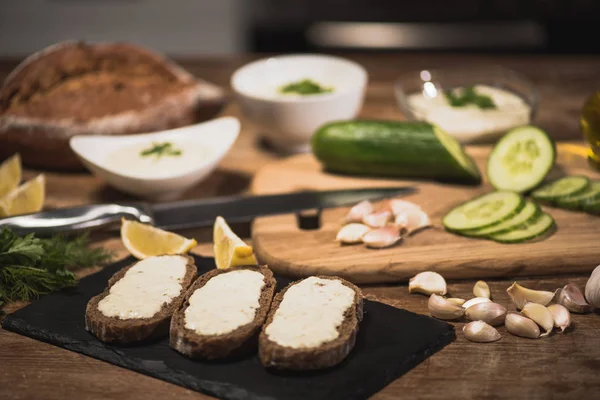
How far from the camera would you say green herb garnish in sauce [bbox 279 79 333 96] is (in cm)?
393

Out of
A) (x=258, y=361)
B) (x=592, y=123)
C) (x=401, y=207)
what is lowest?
(x=258, y=361)

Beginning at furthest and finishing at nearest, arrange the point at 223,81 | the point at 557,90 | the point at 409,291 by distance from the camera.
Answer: the point at 223,81 < the point at 557,90 < the point at 409,291

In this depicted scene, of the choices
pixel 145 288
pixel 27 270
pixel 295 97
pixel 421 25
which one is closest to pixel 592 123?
pixel 295 97

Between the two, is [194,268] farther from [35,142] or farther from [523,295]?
[35,142]

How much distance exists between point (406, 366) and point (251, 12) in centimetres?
450

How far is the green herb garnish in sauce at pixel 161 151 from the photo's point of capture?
3.41 meters

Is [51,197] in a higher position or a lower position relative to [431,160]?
lower

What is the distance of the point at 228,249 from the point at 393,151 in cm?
109

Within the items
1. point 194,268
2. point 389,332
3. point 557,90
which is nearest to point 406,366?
point 389,332

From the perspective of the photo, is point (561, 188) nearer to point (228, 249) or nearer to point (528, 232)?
point (528, 232)

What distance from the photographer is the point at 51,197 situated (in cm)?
354

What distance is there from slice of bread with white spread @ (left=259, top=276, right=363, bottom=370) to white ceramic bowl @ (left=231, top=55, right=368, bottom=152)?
1.44 m

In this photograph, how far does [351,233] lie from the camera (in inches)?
114

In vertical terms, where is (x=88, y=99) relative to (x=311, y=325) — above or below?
above
